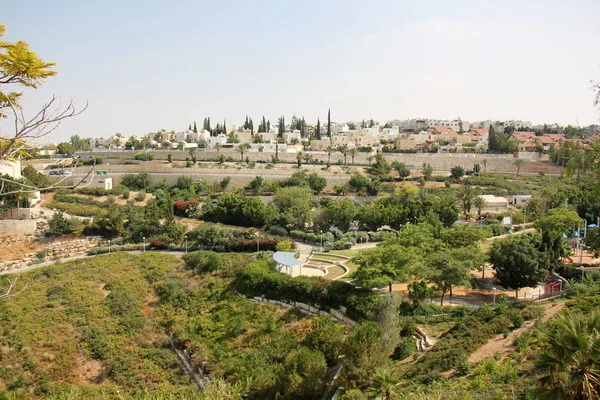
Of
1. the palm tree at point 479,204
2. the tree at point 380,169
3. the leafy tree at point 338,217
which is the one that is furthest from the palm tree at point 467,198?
the tree at point 380,169

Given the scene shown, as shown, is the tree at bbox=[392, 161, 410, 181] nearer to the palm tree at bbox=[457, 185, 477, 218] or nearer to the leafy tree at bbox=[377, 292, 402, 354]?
the palm tree at bbox=[457, 185, 477, 218]

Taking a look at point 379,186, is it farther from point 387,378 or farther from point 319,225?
point 387,378

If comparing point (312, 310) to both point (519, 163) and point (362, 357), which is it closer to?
point (362, 357)

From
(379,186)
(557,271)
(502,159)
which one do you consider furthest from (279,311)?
(502,159)

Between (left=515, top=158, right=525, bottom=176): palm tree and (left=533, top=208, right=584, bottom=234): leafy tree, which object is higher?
(left=515, top=158, right=525, bottom=176): palm tree

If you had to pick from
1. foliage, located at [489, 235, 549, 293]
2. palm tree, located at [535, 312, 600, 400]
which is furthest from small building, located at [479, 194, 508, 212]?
palm tree, located at [535, 312, 600, 400]

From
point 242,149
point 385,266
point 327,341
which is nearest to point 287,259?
point 385,266
